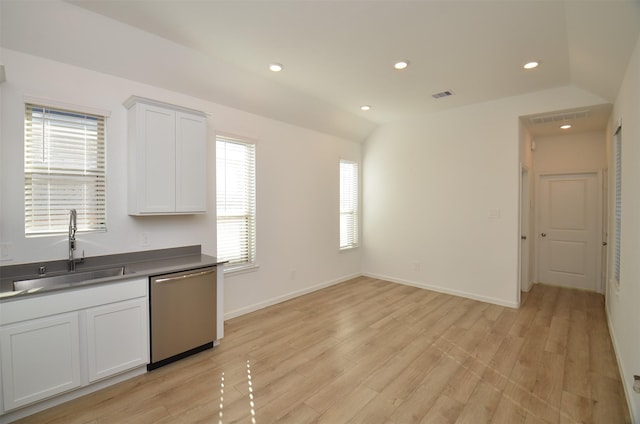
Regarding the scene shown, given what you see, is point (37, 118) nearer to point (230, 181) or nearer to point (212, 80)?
point (212, 80)

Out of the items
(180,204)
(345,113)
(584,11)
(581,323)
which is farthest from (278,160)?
(581,323)

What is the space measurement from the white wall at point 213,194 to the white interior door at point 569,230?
3.52 meters

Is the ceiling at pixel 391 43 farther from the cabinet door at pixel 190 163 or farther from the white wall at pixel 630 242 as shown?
the cabinet door at pixel 190 163

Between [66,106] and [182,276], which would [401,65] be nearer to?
[182,276]

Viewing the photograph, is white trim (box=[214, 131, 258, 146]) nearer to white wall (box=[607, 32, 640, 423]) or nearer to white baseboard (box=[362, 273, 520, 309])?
white baseboard (box=[362, 273, 520, 309])

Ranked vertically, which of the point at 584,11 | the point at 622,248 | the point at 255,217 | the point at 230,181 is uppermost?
the point at 584,11

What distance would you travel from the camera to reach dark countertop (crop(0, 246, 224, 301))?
2.10 m

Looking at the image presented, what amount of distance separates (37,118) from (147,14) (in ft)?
4.21

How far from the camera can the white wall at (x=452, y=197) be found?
420 centimetres

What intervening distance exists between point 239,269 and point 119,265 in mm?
1388

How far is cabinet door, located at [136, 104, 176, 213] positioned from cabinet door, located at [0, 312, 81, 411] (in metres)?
1.13

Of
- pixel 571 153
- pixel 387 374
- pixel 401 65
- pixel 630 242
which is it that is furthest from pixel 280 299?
pixel 571 153

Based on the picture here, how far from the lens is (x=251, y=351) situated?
118 inches

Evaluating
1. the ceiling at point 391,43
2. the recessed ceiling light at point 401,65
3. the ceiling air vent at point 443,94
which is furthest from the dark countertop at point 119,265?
the ceiling air vent at point 443,94
